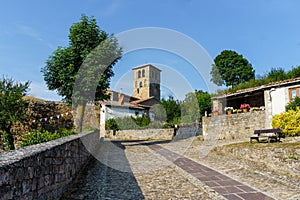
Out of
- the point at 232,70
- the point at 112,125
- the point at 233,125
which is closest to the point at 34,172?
the point at 233,125

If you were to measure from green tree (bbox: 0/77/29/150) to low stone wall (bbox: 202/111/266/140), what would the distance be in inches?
435

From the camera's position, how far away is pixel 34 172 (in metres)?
2.46

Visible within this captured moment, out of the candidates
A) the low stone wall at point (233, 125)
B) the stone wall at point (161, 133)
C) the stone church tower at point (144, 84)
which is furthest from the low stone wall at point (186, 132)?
the stone church tower at point (144, 84)

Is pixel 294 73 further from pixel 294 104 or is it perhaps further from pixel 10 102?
pixel 10 102

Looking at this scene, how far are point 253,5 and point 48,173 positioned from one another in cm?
1019

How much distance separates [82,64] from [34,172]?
34.8ft

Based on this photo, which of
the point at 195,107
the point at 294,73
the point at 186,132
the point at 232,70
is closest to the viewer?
the point at 294,73

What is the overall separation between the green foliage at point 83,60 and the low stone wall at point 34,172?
8.42 metres

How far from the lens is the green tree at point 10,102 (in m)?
11.1

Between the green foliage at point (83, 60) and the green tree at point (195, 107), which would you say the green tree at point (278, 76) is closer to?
the green tree at point (195, 107)

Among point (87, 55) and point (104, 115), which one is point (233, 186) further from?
point (104, 115)

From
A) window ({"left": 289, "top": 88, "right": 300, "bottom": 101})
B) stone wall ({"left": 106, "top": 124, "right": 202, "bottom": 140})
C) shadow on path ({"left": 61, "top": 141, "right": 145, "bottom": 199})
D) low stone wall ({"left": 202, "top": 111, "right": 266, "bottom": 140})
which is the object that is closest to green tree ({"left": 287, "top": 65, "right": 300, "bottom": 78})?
window ({"left": 289, "top": 88, "right": 300, "bottom": 101})

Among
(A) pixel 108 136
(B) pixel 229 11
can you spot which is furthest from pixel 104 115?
(B) pixel 229 11

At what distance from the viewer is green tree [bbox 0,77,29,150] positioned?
36.3 feet
